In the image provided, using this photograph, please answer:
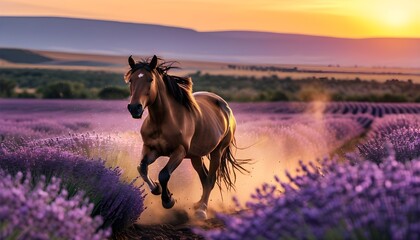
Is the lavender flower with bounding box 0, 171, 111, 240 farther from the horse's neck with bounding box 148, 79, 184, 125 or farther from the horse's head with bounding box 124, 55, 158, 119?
the horse's neck with bounding box 148, 79, 184, 125

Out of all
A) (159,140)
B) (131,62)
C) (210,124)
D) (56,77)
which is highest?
→ (131,62)

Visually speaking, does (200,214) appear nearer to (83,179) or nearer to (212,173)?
(212,173)

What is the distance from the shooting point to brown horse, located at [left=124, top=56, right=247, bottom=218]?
820 cm

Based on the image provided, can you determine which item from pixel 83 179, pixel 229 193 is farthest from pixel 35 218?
pixel 229 193

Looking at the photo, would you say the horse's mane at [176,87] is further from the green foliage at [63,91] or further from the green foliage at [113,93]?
the green foliage at [113,93]

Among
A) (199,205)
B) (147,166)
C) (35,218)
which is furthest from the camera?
(199,205)

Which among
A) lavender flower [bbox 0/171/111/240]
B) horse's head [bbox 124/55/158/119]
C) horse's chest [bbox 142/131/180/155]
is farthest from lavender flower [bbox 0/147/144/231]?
lavender flower [bbox 0/171/111/240]

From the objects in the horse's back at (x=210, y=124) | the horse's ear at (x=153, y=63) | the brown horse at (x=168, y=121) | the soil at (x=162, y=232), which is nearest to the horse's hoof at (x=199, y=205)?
the brown horse at (x=168, y=121)

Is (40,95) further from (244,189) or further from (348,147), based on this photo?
(244,189)

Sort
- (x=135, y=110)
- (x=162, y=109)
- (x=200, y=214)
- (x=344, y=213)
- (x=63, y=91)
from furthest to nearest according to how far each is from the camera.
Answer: (x=63, y=91)
(x=200, y=214)
(x=162, y=109)
(x=135, y=110)
(x=344, y=213)

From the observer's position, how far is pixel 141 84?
8.10m

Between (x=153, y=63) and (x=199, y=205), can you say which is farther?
(x=199, y=205)

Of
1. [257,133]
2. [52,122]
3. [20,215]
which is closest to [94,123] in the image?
[52,122]

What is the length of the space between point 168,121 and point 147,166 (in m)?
0.49
